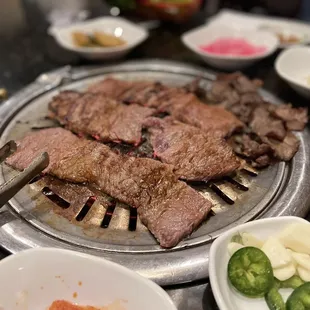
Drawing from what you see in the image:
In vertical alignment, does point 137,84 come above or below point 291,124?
above

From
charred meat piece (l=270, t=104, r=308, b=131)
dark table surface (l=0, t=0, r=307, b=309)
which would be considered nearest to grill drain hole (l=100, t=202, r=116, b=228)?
charred meat piece (l=270, t=104, r=308, b=131)

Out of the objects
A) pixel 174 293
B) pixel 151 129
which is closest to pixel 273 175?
pixel 151 129

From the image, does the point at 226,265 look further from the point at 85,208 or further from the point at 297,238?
the point at 85,208

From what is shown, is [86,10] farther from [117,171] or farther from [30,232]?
[30,232]

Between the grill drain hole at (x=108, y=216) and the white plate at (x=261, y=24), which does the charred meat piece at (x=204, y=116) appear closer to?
the grill drain hole at (x=108, y=216)

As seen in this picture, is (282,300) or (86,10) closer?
(282,300)

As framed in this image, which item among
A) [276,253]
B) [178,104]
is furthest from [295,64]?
[276,253]

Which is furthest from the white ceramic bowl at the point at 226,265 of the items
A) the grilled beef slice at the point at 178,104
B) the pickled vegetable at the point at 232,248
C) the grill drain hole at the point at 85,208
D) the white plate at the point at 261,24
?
the white plate at the point at 261,24
